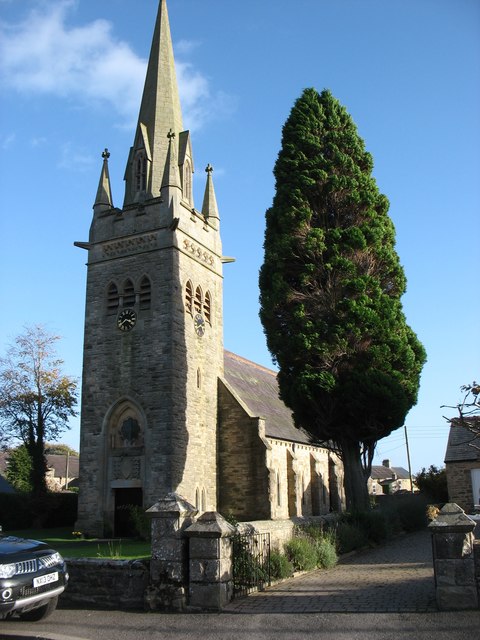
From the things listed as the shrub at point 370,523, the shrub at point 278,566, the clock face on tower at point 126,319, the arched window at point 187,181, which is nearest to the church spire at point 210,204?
the arched window at point 187,181

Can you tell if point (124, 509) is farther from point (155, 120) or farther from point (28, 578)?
point (155, 120)

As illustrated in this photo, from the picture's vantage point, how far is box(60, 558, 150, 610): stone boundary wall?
9.19 m

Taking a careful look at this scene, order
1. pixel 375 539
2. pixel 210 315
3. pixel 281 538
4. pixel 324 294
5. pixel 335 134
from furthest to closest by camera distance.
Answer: pixel 210 315, pixel 335 134, pixel 324 294, pixel 375 539, pixel 281 538

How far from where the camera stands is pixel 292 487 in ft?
92.2

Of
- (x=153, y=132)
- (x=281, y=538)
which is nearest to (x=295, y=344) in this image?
(x=281, y=538)

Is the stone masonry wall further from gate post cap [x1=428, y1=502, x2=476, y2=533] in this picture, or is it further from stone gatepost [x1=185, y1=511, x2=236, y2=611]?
gate post cap [x1=428, y1=502, x2=476, y2=533]

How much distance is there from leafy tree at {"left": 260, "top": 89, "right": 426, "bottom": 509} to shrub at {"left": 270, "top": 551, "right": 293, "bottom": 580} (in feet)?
24.2

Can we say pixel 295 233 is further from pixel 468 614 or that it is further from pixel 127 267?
pixel 468 614

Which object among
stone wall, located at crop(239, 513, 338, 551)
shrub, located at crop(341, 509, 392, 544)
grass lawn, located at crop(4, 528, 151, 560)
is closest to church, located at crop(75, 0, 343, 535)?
grass lawn, located at crop(4, 528, 151, 560)

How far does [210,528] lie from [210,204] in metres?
22.1

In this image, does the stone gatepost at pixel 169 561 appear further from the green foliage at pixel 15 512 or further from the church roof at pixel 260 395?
the green foliage at pixel 15 512

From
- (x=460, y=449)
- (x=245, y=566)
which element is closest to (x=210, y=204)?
(x=460, y=449)

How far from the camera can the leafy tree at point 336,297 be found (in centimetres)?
1811

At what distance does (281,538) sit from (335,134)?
48.4 feet
